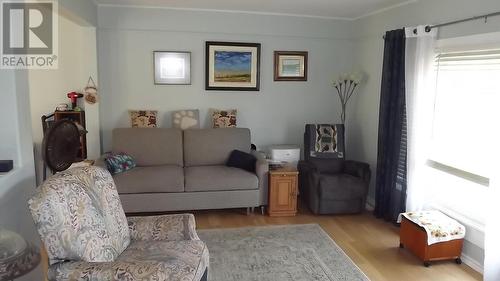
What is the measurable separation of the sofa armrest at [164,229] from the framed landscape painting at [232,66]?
2.60 meters

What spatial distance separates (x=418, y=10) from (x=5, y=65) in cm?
346

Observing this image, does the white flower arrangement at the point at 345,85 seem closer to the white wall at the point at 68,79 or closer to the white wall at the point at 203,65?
the white wall at the point at 203,65

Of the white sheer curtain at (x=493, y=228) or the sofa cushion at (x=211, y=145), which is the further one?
the sofa cushion at (x=211, y=145)

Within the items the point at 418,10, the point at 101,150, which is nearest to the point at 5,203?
the point at 101,150

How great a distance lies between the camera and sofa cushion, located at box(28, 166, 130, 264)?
1753 millimetres

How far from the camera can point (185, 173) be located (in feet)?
13.2

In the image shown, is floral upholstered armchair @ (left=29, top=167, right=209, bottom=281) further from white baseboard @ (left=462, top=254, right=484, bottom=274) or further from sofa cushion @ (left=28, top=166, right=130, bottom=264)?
white baseboard @ (left=462, top=254, right=484, bottom=274)

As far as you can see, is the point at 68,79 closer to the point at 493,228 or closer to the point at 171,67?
the point at 171,67

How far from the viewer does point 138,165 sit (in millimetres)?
4211

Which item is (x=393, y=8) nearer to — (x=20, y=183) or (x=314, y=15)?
(x=314, y=15)

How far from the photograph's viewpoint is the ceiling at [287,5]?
3941 millimetres

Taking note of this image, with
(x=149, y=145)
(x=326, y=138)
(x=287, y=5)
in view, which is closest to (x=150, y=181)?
(x=149, y=145)


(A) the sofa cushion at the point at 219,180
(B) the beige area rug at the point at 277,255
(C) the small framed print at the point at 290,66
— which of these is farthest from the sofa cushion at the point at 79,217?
(C) the small framed print at the point at 290,66

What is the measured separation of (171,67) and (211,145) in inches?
44.0
